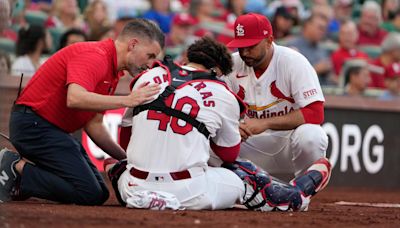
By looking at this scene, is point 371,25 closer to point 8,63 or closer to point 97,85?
point 8,63

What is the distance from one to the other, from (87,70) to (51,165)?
1.00 meters

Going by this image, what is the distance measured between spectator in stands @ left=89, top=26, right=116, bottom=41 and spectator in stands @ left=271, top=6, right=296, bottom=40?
3237mm

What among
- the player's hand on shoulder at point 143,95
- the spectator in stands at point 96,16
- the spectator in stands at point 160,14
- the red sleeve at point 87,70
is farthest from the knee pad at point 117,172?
the spectator in stands at point 160,14

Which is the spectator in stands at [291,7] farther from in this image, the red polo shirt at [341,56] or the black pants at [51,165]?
the black pants at [51,165]

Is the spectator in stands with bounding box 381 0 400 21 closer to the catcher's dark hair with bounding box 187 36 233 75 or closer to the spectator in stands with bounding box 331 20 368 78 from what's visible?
the spectator in stands with bounding box 331 20 368 78

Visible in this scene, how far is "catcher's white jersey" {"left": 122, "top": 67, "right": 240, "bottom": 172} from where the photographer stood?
7.37 m

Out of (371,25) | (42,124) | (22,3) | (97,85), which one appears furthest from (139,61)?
(371,25)

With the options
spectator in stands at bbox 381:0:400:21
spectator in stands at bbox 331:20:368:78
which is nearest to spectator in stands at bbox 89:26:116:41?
spectator in stands at bbox 331:20:368:78

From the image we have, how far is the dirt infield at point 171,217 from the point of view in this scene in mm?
6348

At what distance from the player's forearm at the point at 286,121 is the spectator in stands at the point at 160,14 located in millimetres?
6219

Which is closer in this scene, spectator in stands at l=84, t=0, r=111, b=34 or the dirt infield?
the dirt infield

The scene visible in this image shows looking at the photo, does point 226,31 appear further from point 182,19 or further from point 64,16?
point 64,16

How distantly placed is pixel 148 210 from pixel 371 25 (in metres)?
10.8

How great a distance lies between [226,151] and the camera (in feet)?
25.3
